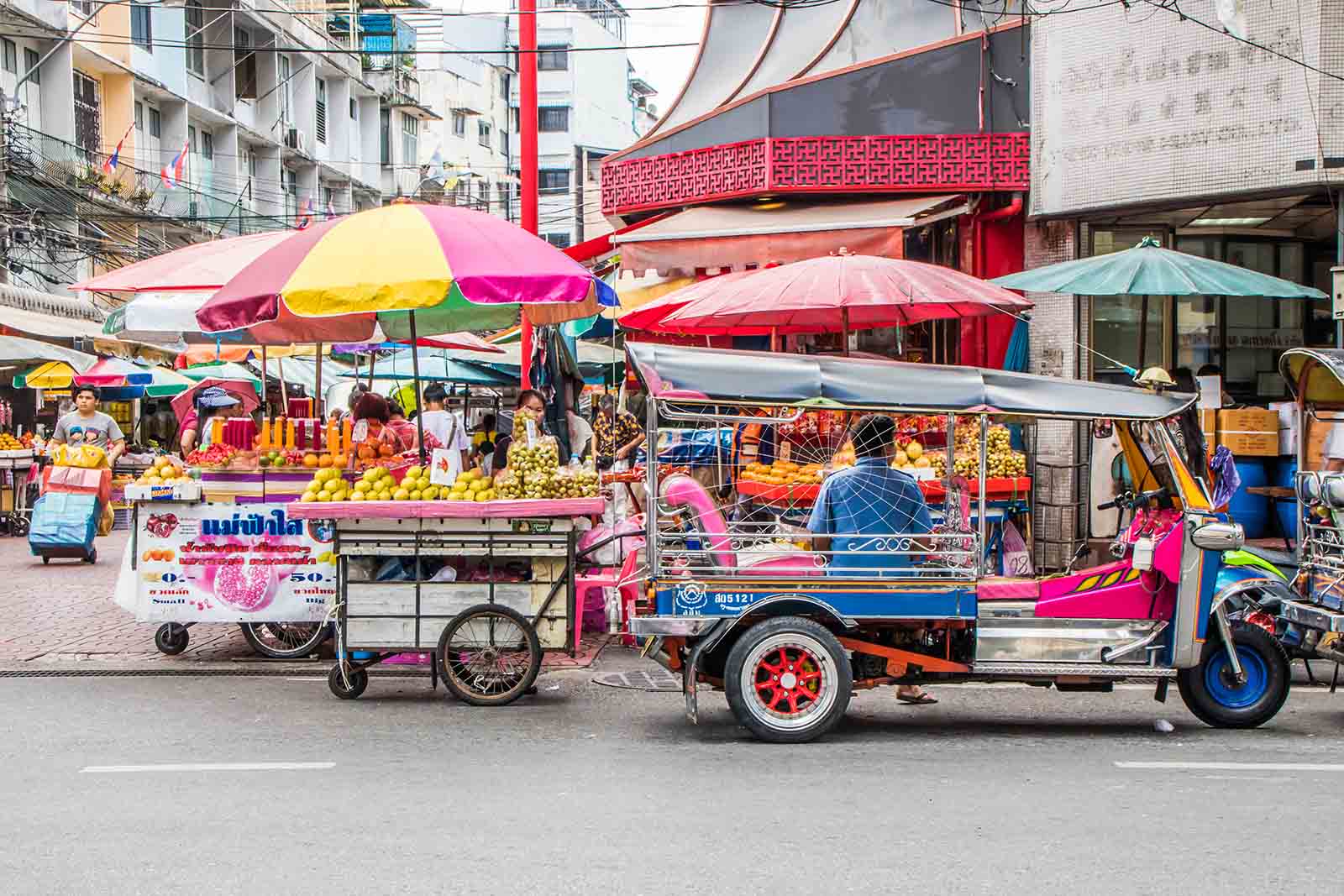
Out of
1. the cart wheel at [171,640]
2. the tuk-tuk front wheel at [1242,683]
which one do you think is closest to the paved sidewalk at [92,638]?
the cart wheel at [171,640]

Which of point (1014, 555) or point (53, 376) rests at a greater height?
point (53, 376)

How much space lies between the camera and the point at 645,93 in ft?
240

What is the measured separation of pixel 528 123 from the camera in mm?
Answer: 14156

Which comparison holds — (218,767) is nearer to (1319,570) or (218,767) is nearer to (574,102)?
(1319,570)

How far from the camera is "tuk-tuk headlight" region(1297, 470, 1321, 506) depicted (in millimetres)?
7964

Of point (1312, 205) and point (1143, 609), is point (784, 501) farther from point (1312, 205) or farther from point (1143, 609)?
point (1312, 205)

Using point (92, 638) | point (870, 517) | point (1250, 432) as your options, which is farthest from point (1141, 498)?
point (92, 638)

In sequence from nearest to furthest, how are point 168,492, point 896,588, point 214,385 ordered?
point 896,588
point 168,492
point 214,385

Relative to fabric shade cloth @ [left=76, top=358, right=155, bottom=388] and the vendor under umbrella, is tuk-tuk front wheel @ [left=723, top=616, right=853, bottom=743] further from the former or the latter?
fabric shade cloth @ [left=76, top=358, right=155, bottom=388]

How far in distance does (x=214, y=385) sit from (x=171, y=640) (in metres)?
11.3

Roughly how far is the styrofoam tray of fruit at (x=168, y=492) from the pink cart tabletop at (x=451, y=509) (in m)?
1.43

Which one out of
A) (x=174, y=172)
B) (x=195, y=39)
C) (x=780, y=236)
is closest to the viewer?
(x=780, y=236)

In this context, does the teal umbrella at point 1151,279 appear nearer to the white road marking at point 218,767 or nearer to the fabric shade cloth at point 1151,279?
the fabric shade cloth at point 1151,279

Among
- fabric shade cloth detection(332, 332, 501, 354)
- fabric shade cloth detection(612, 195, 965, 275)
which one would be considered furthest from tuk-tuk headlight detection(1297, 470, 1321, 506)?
fabric shade cloth detection(332, 332, 501, 354)
